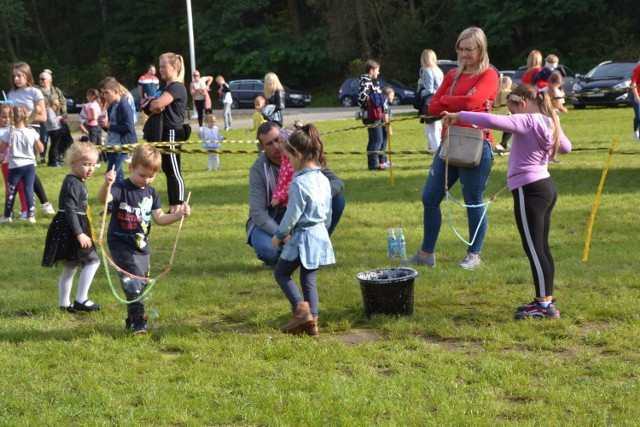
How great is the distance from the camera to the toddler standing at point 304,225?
5.94 metres

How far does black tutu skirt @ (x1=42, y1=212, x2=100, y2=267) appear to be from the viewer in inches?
266

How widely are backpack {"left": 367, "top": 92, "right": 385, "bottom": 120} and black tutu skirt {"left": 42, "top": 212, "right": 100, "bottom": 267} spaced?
8.50m

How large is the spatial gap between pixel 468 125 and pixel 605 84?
21063 millimetres

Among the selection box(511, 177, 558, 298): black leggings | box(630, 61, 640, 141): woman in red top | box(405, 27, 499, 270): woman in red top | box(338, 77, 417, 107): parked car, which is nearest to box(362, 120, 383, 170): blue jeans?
box(630, 61, 640, 141): woman in red top

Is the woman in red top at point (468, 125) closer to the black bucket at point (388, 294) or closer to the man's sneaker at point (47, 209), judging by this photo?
the black bucket at point (388, 294)

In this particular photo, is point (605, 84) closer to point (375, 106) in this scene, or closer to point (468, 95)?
point (375, 106)

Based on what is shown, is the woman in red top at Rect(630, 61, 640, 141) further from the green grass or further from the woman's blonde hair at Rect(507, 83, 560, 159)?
the woman's blonde hair at Rect(507, 83, 560, 159)

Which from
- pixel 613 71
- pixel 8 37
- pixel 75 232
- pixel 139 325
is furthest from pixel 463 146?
pixel 8 37

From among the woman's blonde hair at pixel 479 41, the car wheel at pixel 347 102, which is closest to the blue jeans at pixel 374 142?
the woman's blonde hair at pixel 479 41

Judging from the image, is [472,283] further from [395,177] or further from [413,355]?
[395,177]

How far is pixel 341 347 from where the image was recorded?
573cm

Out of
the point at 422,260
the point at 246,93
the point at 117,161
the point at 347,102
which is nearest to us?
the point at 422,260

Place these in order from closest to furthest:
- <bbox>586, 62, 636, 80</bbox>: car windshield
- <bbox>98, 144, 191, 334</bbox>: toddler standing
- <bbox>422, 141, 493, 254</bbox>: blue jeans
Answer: <bbox>98, 144, 191, 334</bbox>: toddler standing < <bbox>422, 141, 493, 254</bbox>: blue jeans < <bbox>586, 62, 636, 80</bbox>: car windshield

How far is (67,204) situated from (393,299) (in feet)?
8.43
